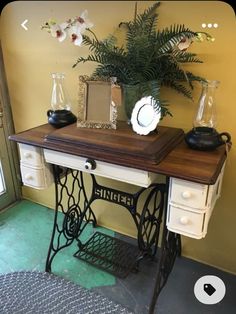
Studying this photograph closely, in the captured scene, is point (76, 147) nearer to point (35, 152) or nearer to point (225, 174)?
point (35, 152)

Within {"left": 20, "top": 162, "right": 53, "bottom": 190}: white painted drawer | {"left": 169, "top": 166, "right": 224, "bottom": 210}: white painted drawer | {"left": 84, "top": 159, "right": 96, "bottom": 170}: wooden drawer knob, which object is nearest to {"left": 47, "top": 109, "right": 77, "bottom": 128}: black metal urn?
{"left": 20, "top": 162, "right": 53, "bottom": 190}: white painted drawer

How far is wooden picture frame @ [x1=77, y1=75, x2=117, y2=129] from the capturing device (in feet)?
4.28

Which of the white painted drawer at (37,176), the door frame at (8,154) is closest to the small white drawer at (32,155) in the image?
the white painted drawer at (37,176)

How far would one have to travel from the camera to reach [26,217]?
6.76ft

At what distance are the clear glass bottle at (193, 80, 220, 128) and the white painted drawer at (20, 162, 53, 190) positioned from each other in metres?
0.78

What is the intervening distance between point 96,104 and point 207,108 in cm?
52

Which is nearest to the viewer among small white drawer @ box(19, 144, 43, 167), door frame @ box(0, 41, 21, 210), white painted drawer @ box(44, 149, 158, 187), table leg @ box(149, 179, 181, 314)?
white painted drawer @ box(44, 149, 158, 187)

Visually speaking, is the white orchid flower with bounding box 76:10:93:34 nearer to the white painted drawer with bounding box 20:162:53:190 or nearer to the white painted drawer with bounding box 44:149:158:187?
the white painted drawer with bounding box 44:149:158:187

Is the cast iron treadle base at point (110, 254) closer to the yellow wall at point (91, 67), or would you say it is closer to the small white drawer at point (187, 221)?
the yellow wall at point (91, 67)

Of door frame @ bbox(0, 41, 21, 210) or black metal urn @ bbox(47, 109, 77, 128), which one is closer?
black metal urn @ bbox(47, 109, 77, 128)

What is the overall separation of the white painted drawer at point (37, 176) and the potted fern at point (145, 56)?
20.7 inches

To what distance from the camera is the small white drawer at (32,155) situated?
4.48ft

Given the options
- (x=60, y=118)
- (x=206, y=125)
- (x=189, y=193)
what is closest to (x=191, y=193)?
(x=189, y=193)

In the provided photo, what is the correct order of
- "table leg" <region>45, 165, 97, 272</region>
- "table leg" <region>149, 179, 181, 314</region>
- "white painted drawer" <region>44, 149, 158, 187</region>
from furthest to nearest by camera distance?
"table leg" <region>45, 165, 97, 272</region>, "table leg" <region>149, 179, 181, 314</region>, "white painted drawer" <region>44, 149, 158, 187</region>
